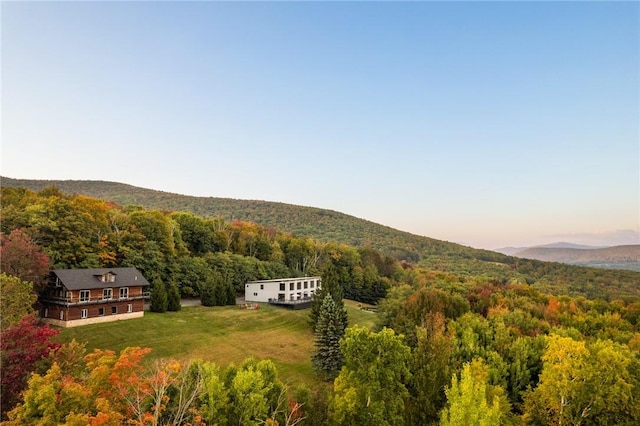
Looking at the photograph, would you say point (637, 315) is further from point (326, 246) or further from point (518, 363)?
point (326, 246)

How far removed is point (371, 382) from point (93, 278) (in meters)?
31.9

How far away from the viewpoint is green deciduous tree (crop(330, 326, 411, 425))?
2488 centimetres

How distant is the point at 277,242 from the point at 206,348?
50.6 meters

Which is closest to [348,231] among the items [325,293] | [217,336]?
[325,293]

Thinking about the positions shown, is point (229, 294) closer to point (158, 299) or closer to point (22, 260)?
point (158, 299)

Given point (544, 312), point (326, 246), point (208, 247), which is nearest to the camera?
point (544, 312)

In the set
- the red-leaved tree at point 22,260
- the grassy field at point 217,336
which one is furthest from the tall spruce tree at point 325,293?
the red-leaved tree at point 22,260

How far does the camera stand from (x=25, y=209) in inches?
1828

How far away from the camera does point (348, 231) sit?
552ft

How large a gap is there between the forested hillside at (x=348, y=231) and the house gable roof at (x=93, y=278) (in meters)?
75.6

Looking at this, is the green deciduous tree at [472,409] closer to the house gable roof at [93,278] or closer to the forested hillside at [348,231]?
the house gable roof at [93,278]

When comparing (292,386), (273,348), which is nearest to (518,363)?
(292,386)

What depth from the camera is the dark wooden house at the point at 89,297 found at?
1515 inches

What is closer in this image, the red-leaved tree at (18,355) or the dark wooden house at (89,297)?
the red-leaved tree at (18,355)
